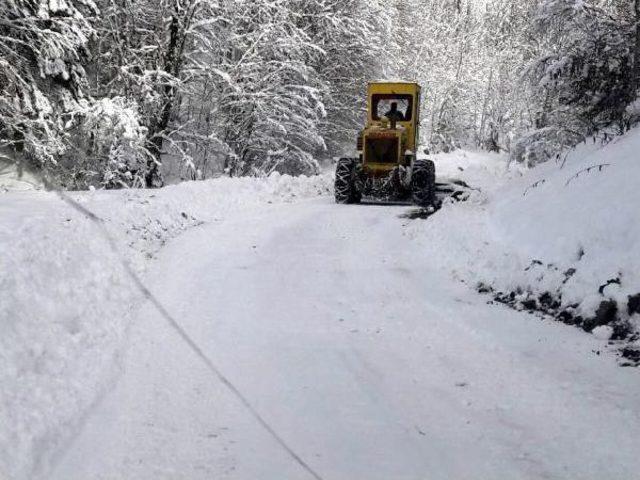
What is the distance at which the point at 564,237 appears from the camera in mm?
6984

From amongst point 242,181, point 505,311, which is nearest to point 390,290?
point 505,311

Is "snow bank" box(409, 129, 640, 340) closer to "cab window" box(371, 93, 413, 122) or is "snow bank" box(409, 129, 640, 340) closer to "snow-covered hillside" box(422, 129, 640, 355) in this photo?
"snow-covered hillside" box(422, 129, 640, 355)

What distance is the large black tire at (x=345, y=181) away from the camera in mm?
14305

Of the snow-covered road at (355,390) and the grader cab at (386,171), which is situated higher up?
the grader cab at (386,171)

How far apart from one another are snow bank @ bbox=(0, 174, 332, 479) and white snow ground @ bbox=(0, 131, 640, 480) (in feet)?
0.06

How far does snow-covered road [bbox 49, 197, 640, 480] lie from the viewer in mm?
3424

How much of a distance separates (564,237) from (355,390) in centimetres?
382

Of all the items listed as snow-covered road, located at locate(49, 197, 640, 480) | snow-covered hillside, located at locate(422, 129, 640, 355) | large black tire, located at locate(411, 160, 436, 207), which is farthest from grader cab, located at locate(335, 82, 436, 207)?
snow-covered road, located at locate(49, 197, 640, 480)

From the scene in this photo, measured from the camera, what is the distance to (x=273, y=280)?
729 cm

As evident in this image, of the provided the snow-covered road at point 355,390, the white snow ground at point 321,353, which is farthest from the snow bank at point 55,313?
the snow-covered road at point 355,390

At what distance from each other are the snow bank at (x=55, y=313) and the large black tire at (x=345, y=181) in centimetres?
598

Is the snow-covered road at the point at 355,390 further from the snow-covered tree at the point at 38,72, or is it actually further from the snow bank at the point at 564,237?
the snow-covered tree at the point at 38,72

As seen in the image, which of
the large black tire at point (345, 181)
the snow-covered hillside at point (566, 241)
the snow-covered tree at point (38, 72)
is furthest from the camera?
the large black tire at point (345, 181)

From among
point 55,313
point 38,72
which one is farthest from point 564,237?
point 38,72
